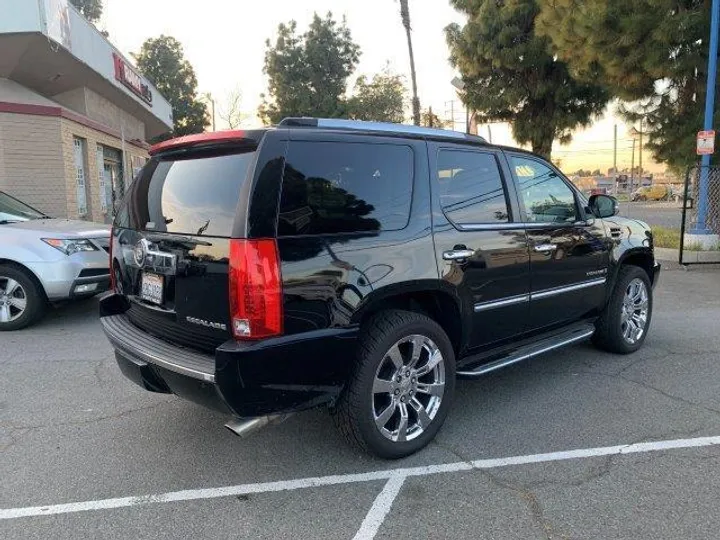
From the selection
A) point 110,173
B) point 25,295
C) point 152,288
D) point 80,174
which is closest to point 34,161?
point 80,174

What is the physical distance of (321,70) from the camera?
39406 mm

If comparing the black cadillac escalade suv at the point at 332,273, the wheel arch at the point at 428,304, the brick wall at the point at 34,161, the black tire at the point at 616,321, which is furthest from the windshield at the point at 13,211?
the black tire at the point at 616,321

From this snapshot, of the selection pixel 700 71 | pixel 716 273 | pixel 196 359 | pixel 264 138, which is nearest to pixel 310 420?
pixel 196 359

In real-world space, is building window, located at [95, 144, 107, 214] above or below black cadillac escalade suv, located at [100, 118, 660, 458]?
above

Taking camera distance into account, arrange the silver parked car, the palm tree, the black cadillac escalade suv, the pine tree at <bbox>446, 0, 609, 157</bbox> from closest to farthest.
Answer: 1. the black cadillac escalade suv
2. the silver parked car
3. the pine tree at <bbox>446, 0, 609, 157</bbox>
4. the palm tree

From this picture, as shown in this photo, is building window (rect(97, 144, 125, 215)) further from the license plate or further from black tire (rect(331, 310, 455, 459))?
black tire (rect(331, 310, 455, 459))

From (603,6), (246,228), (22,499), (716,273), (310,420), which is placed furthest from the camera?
(603,6)

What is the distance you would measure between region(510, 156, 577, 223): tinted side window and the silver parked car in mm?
4714

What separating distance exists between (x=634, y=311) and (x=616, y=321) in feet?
1.13

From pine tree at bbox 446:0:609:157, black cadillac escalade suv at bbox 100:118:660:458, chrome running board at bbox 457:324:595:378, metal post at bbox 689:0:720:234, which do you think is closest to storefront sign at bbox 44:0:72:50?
black cadillac escalade suv at bbox 100:118:660:458

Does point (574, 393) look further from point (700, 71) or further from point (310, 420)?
point (700, 71)

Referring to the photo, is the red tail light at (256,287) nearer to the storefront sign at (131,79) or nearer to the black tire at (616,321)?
the black tire at (616,321)

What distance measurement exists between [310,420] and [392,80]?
4054cm

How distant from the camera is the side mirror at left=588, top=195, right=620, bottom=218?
16.7ft
